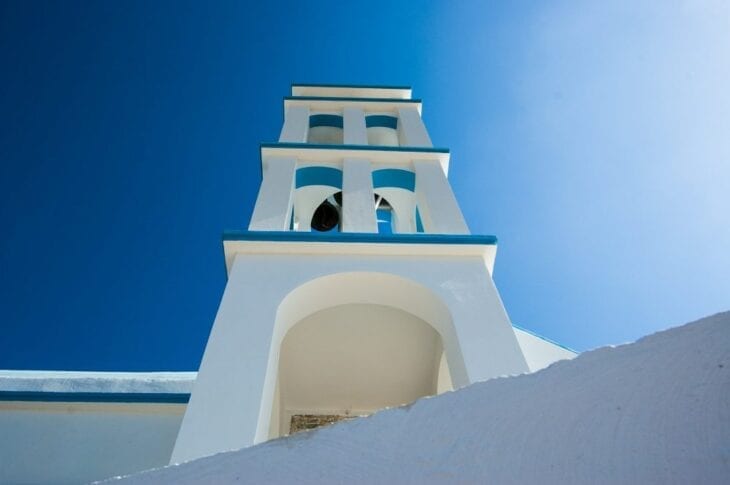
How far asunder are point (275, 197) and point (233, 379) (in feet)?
9.14

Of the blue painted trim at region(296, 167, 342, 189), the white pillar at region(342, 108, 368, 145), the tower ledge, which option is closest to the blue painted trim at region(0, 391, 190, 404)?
the tower ledge

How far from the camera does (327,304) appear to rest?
4.73 meters

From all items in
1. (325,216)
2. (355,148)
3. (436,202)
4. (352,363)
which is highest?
(355,148)

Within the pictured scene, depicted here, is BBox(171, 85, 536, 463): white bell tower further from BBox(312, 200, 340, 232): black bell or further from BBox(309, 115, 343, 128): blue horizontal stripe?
BBox(309, 115, 343, 128): blue horizontal stripe

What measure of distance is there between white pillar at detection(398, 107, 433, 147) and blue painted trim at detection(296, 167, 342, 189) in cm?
162

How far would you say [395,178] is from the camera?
7016 mm

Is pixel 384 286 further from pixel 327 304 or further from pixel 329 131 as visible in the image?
pixel 329 131

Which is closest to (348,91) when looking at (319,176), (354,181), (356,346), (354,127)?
(354,127)

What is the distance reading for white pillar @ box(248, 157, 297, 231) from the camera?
17.8 feet

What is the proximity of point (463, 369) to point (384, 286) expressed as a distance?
1.17 meters

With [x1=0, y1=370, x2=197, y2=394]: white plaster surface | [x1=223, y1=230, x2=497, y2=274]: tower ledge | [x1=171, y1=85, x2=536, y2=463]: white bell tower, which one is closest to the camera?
[x1=171, y1=85, x2=536, y2=463]: white bell tower

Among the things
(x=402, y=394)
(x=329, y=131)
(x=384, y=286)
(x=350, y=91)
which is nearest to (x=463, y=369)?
(x=384, y=286)

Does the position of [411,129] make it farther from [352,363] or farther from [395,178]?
[352,363]

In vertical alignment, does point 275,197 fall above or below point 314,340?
above
